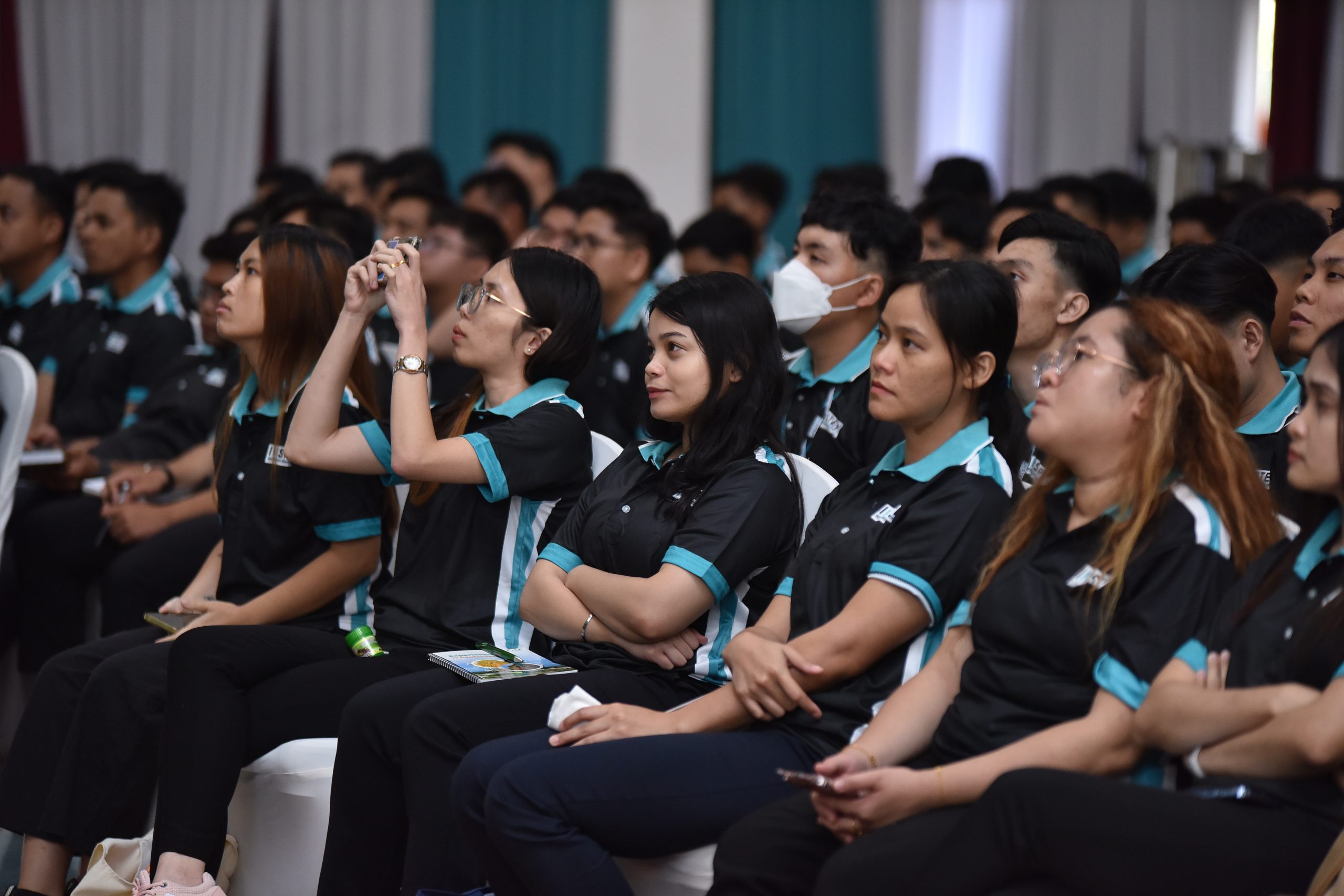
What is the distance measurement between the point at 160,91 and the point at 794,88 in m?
3.41

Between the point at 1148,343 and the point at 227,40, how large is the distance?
20.8ft

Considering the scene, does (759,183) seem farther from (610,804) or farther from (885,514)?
(610,804)

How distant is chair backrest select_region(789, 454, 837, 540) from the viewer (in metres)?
2.41

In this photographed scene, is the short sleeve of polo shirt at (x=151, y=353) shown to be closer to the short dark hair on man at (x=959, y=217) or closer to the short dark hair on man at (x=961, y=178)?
the short dark hair on man at (x=959, y=217)

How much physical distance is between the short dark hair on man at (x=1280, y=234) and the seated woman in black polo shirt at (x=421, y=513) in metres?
1.45

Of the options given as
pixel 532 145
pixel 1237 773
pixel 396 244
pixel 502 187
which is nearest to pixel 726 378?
pixel 396 244

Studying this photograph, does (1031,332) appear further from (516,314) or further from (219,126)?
(219,126)

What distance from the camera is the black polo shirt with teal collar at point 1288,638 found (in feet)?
5.52

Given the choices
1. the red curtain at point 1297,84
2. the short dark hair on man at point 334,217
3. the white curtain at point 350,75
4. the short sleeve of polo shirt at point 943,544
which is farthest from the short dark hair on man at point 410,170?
the red curtain at point 1297,84

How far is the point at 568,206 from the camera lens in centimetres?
486

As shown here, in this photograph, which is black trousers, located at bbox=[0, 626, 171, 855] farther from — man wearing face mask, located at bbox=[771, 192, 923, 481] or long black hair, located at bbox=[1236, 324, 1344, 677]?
long black hair, located at bbox=[1236, 324, 1344, 677]

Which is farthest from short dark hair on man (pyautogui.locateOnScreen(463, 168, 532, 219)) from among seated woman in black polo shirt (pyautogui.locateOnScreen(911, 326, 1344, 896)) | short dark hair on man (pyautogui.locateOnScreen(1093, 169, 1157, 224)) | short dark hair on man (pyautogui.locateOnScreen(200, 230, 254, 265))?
seated woman in black polo shirt (pyautogui.locateOnScreen(911, 326, 1344, 896))

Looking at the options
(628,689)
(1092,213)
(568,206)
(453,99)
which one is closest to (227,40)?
(453,99)

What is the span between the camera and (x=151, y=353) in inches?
171
